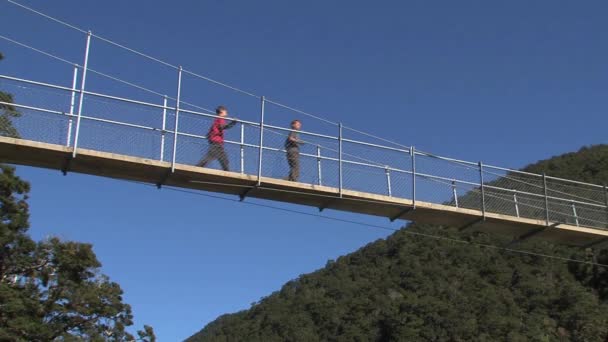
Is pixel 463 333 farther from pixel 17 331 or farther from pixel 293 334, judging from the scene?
pixel 17 331

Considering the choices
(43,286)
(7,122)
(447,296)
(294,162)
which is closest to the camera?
(7,122)

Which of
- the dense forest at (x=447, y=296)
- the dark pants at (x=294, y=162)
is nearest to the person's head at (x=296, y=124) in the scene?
the dark pants at (x=294, y=162)

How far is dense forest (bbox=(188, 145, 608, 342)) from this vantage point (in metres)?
67.9

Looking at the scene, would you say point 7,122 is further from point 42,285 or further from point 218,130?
point 42,285

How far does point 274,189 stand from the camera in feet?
45.0

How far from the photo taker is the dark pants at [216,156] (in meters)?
13.5

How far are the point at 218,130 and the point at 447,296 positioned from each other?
68.7 m

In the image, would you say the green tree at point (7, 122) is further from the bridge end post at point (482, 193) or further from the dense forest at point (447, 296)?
the dense forest at point (447, 296)

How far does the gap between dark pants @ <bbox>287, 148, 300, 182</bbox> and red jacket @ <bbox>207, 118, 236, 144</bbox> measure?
1230mm

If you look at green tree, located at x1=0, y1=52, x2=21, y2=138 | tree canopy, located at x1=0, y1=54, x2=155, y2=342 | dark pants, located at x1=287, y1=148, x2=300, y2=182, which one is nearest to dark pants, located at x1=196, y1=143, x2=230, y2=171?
dark pants, located at x1=287, y1=148, x2=300, y2=182

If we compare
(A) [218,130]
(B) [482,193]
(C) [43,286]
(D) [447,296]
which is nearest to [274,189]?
(A) [218,130]

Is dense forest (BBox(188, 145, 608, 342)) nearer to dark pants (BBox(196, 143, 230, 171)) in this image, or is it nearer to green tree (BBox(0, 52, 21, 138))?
dark pants (BBox(196, 143, 230, 171))

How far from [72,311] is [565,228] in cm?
2396

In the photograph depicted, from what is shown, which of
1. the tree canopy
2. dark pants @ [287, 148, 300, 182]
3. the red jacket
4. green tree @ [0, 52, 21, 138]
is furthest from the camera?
the tree canopy
